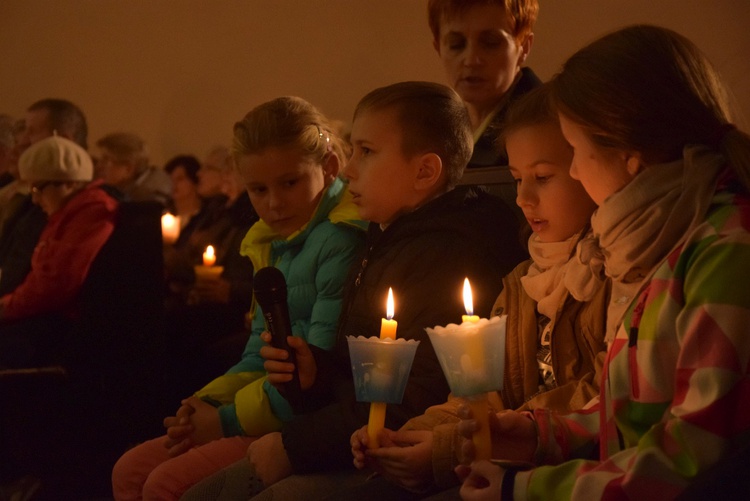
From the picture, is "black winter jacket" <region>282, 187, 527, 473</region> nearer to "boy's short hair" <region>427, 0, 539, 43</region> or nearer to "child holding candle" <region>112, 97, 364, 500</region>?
"child holding candle" <region>112, 97, 364, 500</region>

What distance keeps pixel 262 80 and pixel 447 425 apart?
4854mm

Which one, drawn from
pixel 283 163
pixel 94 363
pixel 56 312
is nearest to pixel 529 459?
pixel 283 163

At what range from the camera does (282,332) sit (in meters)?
1.75

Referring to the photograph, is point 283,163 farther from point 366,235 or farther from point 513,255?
point 513,255

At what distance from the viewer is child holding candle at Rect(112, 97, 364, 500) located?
211 centimetres

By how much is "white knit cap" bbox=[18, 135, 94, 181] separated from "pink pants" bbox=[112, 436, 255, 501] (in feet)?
5.90

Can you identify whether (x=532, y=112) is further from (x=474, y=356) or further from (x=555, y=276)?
(x=474, y=356)

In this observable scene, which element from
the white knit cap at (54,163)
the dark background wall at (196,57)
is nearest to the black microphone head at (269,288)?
the white knit cap at (54,163)

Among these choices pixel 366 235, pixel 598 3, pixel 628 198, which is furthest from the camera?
pixel 598 3

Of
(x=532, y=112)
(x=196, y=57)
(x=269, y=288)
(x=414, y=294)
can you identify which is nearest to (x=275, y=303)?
(x=269, y=288)

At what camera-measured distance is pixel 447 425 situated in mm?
1512

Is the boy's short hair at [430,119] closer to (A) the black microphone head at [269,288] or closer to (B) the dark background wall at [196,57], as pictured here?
(A) the black microphone head at [269,288]

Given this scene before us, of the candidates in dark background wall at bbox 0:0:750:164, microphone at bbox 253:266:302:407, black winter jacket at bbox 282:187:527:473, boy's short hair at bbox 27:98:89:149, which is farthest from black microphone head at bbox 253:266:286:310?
dark background wall at bbox 0:0:750:164

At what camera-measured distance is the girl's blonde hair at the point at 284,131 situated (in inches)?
89.4
